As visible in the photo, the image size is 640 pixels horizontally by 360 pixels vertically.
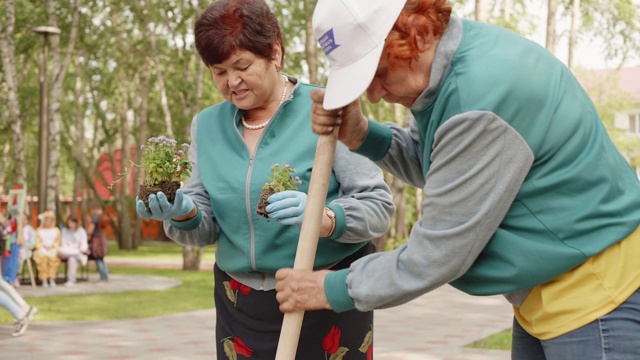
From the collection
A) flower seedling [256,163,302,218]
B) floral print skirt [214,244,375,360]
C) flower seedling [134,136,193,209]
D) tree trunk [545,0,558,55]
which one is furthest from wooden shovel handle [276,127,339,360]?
tree trunk [545,0,558,55]

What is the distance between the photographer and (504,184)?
1.99m

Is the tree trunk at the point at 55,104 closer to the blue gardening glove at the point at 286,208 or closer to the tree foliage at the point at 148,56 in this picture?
the tree foliage at the point at 148,56

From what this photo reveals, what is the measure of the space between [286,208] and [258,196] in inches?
11.4

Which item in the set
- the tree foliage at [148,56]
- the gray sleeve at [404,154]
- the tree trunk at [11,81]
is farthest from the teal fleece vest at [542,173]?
the tree trunk at [11,81]

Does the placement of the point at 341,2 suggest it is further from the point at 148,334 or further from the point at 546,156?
the point at 148,334

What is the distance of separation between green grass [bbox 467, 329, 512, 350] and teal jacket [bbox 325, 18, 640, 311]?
6647 millimetres

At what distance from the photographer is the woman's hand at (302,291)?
7.32 feet

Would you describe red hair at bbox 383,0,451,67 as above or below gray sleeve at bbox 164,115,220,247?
above

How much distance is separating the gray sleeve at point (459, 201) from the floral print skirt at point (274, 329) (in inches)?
30.7

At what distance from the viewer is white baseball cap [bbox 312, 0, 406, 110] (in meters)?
2.06

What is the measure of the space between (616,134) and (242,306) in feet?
99.6

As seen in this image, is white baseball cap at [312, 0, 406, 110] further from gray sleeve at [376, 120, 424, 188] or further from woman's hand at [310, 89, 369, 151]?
gray sleeve at [376, 120, 424, 188]

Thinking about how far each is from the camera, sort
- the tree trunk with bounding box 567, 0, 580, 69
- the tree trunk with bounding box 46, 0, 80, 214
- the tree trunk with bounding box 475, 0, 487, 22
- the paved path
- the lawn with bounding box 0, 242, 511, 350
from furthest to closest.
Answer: the tree trunk with bounding box 567, 0, 580, 69 → the tree trunk with bounding box 46, 0, 80, 214 → the tree trunk with bounding box 475, 0, 487, 22 → the lawn with bounding box 0, 242, 511, 350 → the paved path

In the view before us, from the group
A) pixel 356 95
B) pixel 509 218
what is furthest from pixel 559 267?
pixel 356 95
